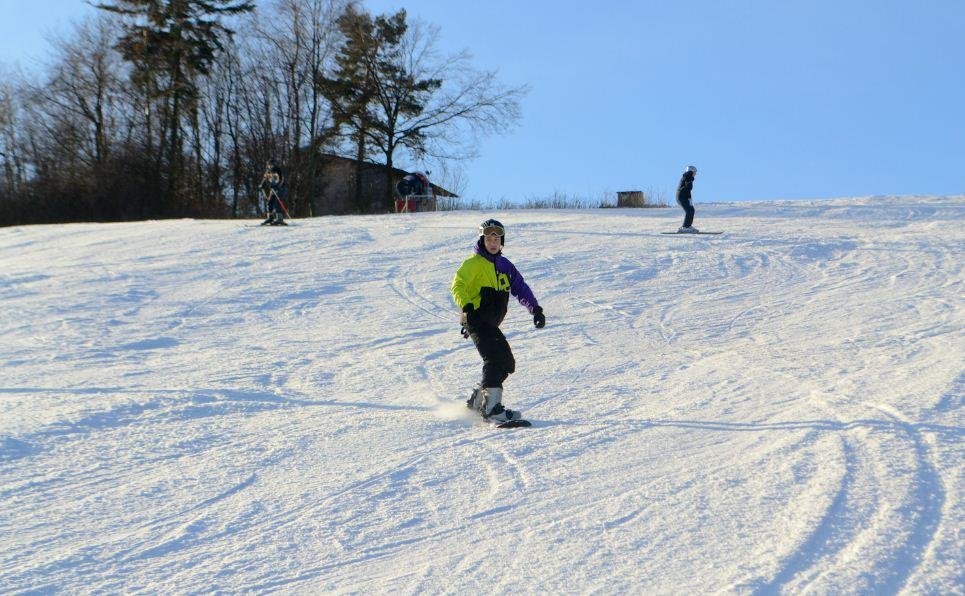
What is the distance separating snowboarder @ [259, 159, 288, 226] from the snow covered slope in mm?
5824

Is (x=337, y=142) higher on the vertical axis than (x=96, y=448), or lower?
higher

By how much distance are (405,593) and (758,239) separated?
15.0m

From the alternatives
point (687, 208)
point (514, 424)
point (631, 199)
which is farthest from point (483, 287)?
point (631, 199)

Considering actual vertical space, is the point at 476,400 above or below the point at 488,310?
below

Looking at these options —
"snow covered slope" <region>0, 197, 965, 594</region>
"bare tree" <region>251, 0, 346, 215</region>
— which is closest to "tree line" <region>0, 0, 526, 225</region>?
"bare tree" <region>251, 0, 346, 215</region>

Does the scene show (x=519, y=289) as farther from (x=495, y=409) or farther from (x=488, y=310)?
(x=495, y=409)

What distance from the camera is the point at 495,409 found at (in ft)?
22.1

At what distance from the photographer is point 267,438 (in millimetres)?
6422

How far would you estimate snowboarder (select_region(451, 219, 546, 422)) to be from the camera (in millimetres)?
6789

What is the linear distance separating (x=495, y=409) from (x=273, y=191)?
15425 millimetres

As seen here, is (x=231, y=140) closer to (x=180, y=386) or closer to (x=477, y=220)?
(x=477, y=220)

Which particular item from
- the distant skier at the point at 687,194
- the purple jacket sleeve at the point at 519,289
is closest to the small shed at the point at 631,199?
the distant skier at the point at 687,194

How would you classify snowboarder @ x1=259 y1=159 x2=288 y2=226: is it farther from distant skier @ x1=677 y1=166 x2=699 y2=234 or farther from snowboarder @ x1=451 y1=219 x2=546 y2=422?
snowboarder @ x1=451 y1=219 x2=546 y2=422

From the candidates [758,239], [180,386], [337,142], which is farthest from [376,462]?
[337,142]
